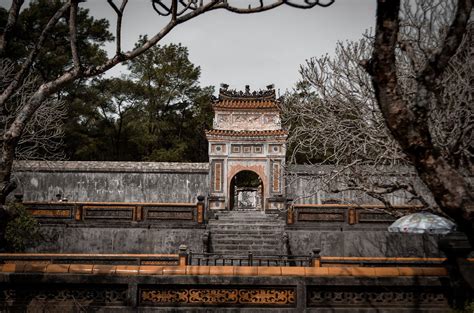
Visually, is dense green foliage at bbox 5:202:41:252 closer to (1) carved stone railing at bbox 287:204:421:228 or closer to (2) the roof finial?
(1) carved stone railing at bbox 287:204:421:228

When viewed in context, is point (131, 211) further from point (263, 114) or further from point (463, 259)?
point (463, 259)

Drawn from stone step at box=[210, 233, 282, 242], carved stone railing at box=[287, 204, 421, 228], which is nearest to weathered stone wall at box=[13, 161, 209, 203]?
stone step at box=[210, 233, 282, 242]

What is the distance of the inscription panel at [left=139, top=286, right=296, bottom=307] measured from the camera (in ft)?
18.8

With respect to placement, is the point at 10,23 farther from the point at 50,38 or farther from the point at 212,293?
the point at 50,38

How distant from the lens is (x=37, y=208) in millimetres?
17547

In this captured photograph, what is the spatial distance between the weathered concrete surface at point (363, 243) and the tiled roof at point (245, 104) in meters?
7.22

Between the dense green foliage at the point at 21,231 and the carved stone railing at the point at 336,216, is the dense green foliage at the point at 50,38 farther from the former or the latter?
the carved stone railing at the point at 336,216

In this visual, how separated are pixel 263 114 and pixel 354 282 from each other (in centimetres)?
1692

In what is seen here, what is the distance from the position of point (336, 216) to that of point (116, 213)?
28.9 feet

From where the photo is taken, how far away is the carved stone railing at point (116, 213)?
57.6 feet

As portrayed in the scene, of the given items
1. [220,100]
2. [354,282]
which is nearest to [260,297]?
[354,282]

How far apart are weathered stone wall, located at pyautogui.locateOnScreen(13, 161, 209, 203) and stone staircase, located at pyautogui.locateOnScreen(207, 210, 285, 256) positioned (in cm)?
329

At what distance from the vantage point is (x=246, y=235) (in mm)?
17750

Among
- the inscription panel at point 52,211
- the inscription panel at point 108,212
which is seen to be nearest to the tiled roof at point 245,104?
the inscription panel at point 108,212
